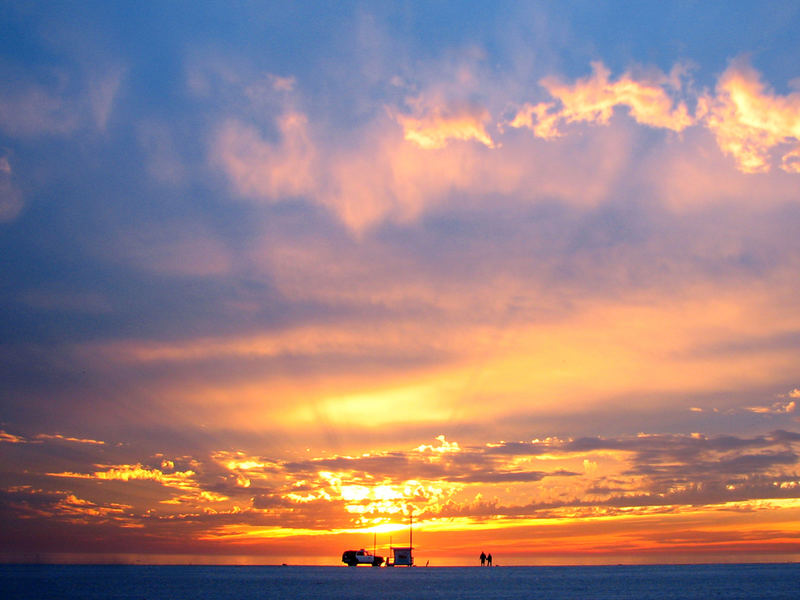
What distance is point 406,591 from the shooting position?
125 metres

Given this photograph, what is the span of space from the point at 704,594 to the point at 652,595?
9.65 meters

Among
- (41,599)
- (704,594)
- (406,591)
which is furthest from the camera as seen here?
(406,591)

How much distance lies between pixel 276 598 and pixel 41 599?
33943mm

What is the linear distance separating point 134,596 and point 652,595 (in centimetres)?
8044

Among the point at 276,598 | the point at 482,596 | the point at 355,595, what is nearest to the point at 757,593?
the point at 482,596

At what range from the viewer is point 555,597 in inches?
4286

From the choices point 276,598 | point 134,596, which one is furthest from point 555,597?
point 134,596

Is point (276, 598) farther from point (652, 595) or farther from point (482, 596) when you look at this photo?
point (652, 595)

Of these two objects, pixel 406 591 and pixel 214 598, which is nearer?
pixel 214 598

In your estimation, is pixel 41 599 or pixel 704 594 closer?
pixel 41 599

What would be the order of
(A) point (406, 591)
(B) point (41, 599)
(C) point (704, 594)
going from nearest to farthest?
(B) point (41, 599) < (C) point (704, 594) < (A) point (406, 591)

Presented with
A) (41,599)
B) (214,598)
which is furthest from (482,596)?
(41,599)

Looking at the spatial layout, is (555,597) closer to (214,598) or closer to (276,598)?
(276,598)

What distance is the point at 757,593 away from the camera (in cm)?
11675
